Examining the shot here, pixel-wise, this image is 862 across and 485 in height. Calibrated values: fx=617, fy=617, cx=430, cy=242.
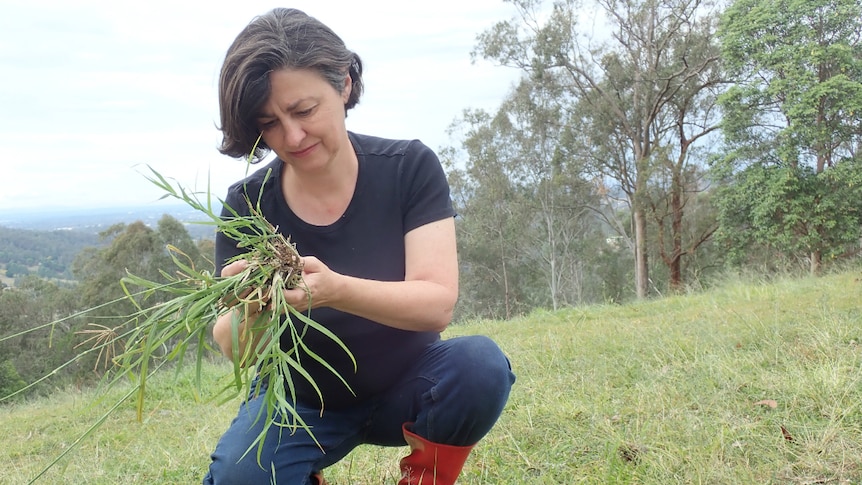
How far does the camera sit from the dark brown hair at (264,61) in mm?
1352

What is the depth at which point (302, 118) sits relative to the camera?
4.66 ft

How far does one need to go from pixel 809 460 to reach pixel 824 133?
1122 cm

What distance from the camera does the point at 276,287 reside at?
119 cm

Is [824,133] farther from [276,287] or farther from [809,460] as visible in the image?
[276,287]

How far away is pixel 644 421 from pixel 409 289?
1048 mm

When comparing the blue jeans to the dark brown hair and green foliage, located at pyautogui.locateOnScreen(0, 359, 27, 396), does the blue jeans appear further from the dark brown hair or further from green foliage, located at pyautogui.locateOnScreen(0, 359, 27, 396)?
green foliage, located at pyautogui.locateOnScreen(0, 359, 27, 396)

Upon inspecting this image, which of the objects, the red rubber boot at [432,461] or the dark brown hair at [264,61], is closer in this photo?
the dark brown hair at [264,61]

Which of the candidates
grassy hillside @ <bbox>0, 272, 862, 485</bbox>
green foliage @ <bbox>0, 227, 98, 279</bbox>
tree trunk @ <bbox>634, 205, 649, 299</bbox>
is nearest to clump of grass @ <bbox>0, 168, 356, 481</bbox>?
grassy hillside @ <bbox>0, 272, 862, 485</bbox>

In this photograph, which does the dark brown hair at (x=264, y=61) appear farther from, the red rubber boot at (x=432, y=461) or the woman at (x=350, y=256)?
the red rubber boot at (x=432, y=461)

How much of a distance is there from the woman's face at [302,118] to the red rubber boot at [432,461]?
72 cm

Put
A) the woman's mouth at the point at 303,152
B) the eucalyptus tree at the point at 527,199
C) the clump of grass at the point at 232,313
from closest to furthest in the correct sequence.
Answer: the clump of grass at the point at 232,313 → the woman's mouth at the point at 303,152 → the eucalyptus tree at the point at 527,199

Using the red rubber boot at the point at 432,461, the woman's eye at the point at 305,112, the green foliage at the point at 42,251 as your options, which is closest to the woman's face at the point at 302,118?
the woman's eye at the point at 305,112

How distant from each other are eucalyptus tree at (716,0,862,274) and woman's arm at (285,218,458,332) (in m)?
11.2

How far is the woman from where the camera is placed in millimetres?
1390
